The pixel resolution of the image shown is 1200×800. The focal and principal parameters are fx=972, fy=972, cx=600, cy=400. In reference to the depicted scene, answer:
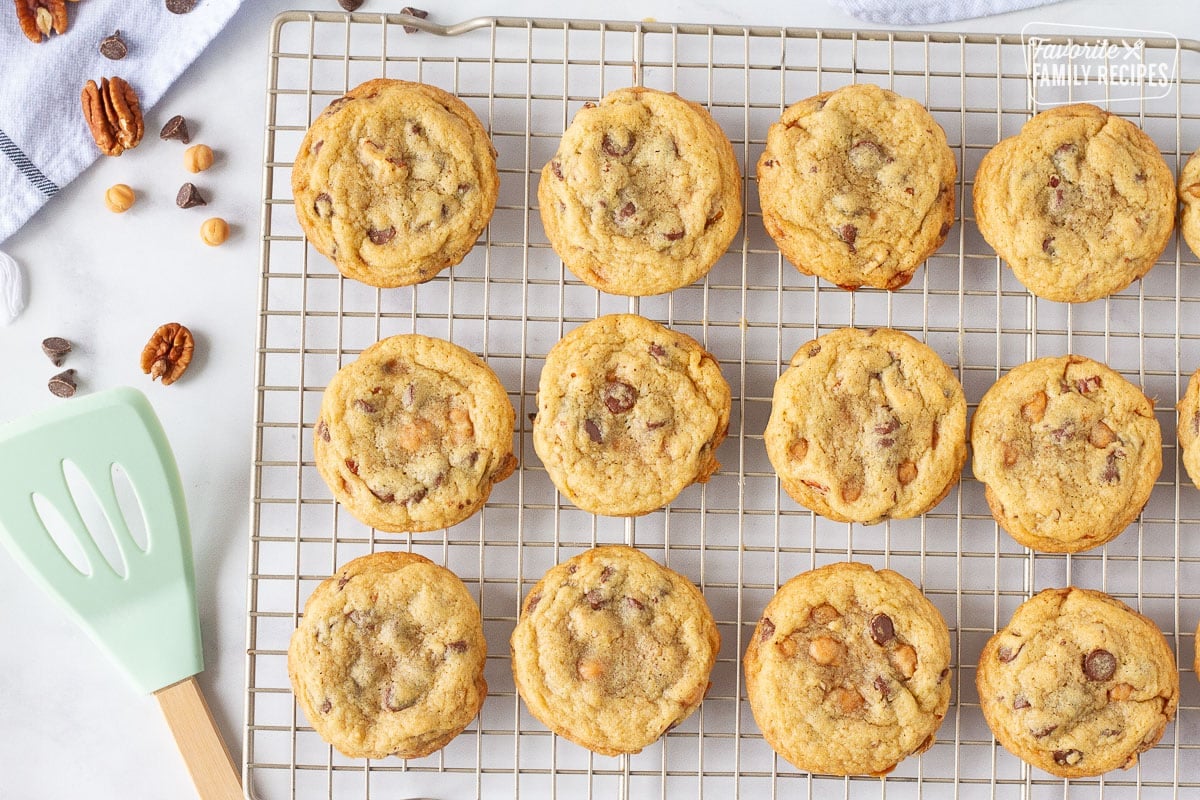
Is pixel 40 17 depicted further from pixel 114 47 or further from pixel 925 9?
pixel 925 9

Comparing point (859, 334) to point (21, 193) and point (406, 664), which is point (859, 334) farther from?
point (21, 193)

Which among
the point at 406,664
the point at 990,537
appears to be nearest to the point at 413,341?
the point at 406,664

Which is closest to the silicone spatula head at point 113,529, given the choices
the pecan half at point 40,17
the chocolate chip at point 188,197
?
the chocolate chip at point 188,197

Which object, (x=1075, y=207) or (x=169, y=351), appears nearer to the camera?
(x=1075, y=207)

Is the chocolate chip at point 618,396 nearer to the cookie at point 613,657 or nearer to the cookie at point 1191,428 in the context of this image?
the cookie at point 613,657

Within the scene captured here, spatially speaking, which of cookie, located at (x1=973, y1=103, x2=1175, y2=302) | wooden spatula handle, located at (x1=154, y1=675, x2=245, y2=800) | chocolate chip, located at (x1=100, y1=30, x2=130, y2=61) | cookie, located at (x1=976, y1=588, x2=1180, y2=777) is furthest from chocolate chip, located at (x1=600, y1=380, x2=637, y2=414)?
chocolate chip, located at (x1=100, y1=30, x2=130, y2=61)

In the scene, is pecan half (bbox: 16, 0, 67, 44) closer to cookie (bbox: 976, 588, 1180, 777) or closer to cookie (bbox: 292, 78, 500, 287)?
cookie (bbox: 292, 78, 500, 287)

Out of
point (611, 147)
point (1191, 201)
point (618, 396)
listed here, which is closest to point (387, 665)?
point (618, 396)

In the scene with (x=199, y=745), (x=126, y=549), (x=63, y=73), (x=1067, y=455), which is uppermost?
(x=63, y=73)
